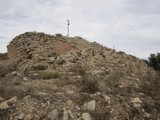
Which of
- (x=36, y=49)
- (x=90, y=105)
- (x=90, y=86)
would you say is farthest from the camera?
(x=36, y=49)

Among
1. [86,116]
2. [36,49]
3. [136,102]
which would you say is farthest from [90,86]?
[36,49]

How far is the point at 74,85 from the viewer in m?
9.33

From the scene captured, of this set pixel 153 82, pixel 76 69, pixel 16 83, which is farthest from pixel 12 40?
pixel 153 82

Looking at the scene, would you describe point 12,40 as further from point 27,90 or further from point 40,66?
point 27,90

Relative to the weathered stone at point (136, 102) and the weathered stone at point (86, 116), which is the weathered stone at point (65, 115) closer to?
the weathered stone at point (86, 116)

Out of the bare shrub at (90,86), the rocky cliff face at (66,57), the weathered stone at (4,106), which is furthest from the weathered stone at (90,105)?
the rocky cliff face at (66,57)

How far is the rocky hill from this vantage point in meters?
7.45

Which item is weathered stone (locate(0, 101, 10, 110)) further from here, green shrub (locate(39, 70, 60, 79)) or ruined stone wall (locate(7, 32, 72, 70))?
ruined stone wall (locate(7, 32, 72, 70))

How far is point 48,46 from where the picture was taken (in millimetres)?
13359

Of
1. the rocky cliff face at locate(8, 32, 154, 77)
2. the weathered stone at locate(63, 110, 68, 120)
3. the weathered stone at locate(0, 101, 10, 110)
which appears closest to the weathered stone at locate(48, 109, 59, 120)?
the weathered stone at locate(63, 110, 68, 120)

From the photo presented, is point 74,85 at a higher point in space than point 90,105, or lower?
higher

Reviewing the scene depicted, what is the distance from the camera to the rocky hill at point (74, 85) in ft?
24.4

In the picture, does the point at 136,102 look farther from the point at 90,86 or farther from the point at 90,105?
the point at 90,105

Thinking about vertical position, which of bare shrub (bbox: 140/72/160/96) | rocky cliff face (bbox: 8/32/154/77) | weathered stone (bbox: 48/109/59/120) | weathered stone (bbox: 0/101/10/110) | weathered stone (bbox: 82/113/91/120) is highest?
rocky cliff face (bbox: 8/32/154/77)
